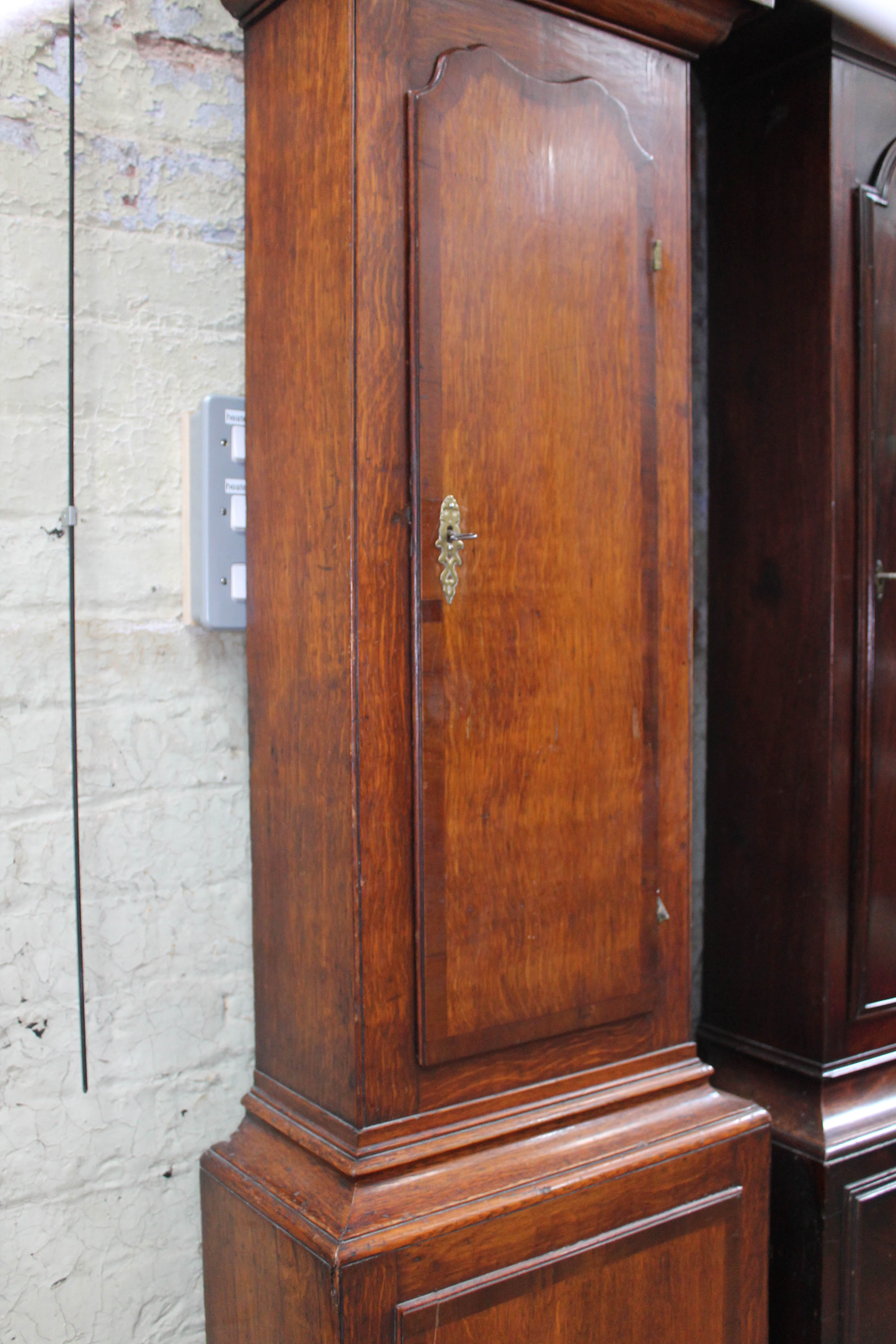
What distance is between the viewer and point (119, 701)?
1.47 meters

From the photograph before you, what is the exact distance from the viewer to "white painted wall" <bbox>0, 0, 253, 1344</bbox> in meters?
1.39

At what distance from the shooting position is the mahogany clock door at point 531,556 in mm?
1285

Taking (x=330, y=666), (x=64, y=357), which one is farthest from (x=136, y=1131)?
(x=64, y=357)

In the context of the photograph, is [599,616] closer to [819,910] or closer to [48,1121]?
[819,910]

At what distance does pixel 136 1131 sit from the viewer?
58.3 inches

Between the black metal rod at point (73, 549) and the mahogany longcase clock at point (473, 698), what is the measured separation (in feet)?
0.72

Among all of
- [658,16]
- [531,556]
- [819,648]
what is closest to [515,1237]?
[531,556]

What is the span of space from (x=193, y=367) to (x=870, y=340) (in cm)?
102

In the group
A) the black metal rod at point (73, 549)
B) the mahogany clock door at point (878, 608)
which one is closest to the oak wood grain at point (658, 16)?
the black metal rod at point (73, 549)

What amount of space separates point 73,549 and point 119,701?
21cm

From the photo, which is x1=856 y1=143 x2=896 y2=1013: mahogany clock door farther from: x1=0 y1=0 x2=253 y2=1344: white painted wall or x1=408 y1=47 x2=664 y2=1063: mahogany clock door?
x1=0 y1=0 x2=253 y2=1344: white painted wall

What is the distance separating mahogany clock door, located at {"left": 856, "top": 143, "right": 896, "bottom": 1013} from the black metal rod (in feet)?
3.76

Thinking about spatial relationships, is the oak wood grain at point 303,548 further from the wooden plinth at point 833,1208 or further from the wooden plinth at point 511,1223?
the wooden plinth at point 833,1208

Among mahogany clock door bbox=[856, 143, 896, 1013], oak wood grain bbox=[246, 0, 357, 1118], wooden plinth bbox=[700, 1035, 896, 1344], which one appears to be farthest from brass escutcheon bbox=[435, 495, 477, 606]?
wooden plinth bbox=[700, 1035, 896, 1344]
